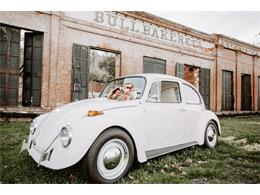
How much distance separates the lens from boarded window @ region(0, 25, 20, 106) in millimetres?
6066

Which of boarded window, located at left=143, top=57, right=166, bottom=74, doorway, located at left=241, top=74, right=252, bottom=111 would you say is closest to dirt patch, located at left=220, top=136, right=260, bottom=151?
boarded window, located at left=143, top=57, right=166, bottom=74

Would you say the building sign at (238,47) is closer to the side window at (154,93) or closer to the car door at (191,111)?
the car door at (191,111)

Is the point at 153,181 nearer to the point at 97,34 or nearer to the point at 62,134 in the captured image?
the point at 62,134

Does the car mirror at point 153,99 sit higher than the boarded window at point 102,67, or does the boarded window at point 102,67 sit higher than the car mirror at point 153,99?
the boarded window at point 102,67

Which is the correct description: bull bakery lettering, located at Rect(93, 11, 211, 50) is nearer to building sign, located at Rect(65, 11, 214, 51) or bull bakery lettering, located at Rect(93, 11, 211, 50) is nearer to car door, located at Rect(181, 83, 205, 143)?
building sign, located at Rect(65, 11, 214, 51)

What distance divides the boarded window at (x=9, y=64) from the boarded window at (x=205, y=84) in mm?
8210

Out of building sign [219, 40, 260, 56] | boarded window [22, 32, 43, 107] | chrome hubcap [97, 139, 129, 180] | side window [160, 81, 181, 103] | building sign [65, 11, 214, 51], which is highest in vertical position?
building sign [219, 40, 260, 56]

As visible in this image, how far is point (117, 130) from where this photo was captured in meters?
2.42

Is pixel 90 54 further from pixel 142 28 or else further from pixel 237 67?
pixel 237 67

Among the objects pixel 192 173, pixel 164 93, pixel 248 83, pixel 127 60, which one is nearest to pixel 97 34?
pixel 127 60

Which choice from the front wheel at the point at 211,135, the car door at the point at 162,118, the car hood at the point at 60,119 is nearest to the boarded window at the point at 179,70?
the front wheel at the point at 211,135

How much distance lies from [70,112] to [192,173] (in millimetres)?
1702

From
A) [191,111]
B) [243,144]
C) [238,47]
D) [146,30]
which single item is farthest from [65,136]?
[238,47]

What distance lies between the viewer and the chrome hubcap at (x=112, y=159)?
7.54ft
